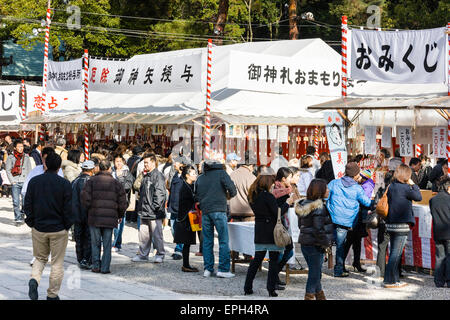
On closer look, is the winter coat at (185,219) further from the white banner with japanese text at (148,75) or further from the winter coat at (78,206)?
the white banner with japanese text at (148,75)

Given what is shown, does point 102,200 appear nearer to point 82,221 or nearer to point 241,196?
point 82,221

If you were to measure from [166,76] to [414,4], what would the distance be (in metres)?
27.7

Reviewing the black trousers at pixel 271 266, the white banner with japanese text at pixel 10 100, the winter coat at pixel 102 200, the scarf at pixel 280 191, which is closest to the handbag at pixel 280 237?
the black trousers at pixel 271 266

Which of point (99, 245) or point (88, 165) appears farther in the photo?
point (88, 165)

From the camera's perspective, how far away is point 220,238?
10375 mm

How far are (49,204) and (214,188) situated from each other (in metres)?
3.02

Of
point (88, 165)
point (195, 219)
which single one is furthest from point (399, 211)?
point (88, 165)

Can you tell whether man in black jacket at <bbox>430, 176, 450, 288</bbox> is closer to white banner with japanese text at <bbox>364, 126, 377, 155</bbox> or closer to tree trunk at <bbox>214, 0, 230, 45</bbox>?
white banner with japanese text at <bbox>364, 126, 377, 155</bbox>

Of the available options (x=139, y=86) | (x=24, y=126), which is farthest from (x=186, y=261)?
(x=24, y=126)

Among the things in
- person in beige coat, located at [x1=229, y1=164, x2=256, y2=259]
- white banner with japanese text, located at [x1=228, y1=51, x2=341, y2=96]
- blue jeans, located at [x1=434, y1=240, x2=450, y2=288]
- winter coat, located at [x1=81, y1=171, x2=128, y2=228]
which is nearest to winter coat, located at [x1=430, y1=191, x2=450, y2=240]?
blue jeans, located at [x1=434, y1=240, x2=450, y2=288]

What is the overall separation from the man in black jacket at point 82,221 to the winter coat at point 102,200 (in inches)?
13.7

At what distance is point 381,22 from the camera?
44594 mm

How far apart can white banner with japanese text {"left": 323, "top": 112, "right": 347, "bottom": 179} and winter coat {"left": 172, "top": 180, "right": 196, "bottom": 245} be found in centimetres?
325
